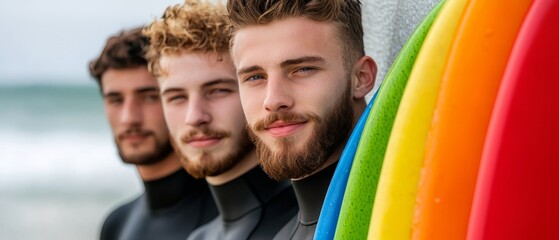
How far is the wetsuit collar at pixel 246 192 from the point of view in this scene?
7.86 feet

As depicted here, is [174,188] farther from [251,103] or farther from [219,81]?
[251,103]

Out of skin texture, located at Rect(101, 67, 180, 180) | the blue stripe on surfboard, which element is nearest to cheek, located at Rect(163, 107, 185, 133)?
skin texture, located at Rect(101, 67, 180, 180)

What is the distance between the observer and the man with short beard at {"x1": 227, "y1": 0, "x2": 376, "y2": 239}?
5.31 ft

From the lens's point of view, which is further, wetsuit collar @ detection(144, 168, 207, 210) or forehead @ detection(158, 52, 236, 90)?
wetsuit collar @ detection(144, 168, 207, 210)

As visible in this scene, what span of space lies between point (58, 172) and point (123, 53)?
9.89 meters

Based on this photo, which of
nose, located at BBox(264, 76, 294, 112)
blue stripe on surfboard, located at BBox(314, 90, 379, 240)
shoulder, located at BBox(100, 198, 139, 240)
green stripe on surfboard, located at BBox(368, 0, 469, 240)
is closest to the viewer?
green stripe on surfboard, located at BBox(368, 0, 469, 240)

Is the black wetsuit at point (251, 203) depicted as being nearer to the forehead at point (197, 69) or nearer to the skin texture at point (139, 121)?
the forehead at point (197, 69)

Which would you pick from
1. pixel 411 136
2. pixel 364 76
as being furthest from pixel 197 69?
pixel 411 136

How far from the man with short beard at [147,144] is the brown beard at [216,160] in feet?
1.73

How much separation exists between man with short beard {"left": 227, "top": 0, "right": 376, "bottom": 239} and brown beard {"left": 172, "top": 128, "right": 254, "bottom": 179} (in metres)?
0.58

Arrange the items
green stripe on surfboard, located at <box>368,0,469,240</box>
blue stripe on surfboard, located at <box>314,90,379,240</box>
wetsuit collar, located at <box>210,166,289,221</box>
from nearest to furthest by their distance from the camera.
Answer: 1. green stripe on surfboard, located at <box>368,0,469,240</box>
2. blue stripe on surfboard, located at <box>314,90,379,240</box>
3. wetsuit collar, located at <box>210,166,289,221</box>

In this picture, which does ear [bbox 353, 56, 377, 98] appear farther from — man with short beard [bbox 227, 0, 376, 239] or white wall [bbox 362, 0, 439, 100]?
white wall [bbox 362, 0, 439, 100]

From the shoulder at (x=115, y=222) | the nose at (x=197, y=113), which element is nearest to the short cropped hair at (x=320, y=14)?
the nose at (x=197, y=113)

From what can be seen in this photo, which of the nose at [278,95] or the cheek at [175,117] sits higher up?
the nose at [278,95]
